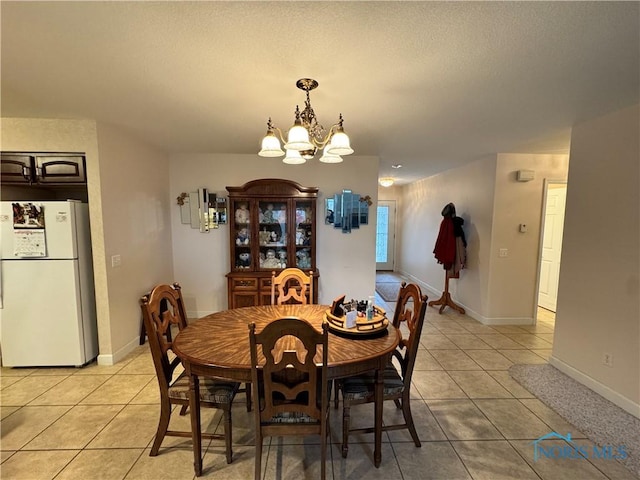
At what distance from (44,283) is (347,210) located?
338 cm

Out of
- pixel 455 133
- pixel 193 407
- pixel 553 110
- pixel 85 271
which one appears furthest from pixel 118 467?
pixel 553 110

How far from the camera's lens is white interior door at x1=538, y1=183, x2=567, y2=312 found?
476 cm

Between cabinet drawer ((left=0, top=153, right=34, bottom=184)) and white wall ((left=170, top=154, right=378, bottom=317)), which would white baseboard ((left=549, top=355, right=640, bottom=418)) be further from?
cabinet drawer ((left=0, top=153, right=34, bottom=184))

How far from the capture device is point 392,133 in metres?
3.04

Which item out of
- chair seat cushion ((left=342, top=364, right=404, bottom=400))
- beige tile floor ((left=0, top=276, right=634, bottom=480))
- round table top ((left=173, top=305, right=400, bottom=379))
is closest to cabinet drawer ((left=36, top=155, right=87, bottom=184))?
beige tile floor ((left=0, top=276, right=634, bottom=480))

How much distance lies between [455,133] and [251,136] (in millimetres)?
2173

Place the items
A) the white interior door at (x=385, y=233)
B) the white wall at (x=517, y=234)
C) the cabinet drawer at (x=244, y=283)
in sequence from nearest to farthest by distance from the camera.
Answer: the cabinet drawer at (x=244, y=283) < the white wall at (x=517, y=234) < the white interior door at (x=385, y=233)

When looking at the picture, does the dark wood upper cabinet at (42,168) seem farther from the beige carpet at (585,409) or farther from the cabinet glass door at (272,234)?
the beige carpet at (585,409)

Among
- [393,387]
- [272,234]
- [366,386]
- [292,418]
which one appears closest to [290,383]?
[292,418]

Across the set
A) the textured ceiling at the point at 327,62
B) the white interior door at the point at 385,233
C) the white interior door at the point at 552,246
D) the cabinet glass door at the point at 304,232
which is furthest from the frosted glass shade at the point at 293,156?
the white interior door at the point at 385,233

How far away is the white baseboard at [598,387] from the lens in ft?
7.34

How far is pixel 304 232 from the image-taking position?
159 inches

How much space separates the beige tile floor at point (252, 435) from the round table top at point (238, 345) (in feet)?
2.39

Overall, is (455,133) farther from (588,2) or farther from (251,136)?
(251,136)
